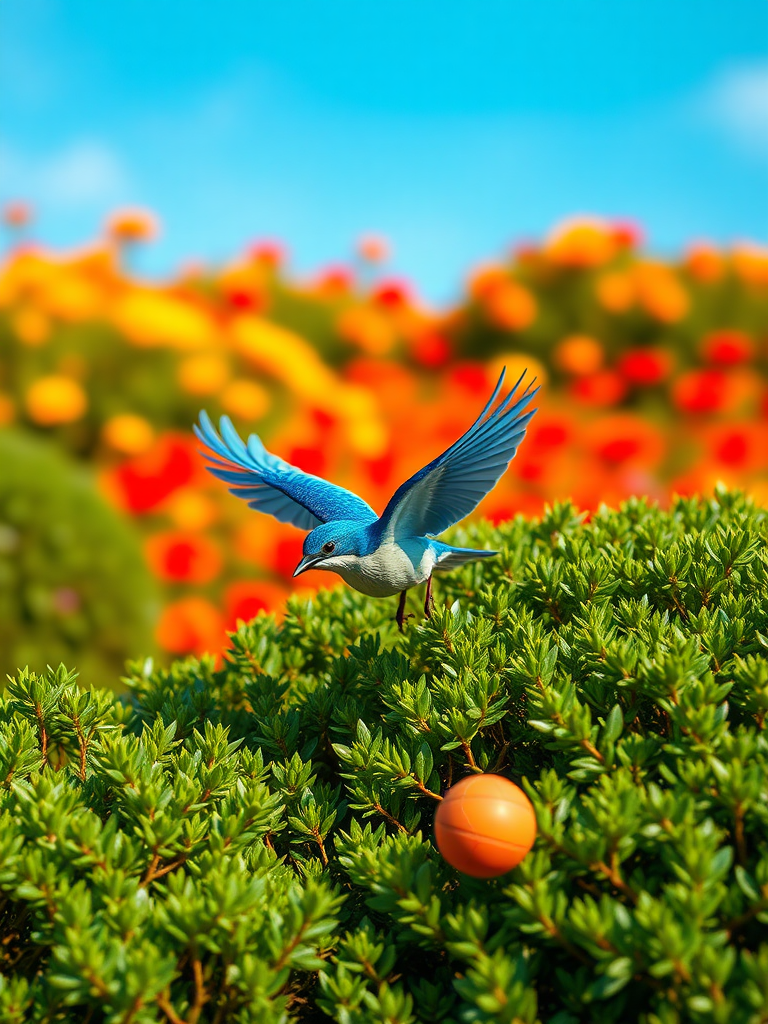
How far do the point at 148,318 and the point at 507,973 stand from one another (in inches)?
314

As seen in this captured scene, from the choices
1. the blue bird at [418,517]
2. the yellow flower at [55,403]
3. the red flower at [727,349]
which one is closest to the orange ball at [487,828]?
the blue bird at [418,517]

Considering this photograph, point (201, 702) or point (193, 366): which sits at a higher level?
point (193, 366)

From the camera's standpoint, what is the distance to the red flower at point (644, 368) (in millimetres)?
9805

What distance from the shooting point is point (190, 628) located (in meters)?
6.25

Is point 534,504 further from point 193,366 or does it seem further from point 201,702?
point 201,702

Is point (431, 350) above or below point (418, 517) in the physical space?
above

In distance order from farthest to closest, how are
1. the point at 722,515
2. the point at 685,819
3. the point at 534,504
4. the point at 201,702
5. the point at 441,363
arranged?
the point at 441,363 < the point at 534,504 < the point at 722,515 < the point at 201,702 < the point at 685,819

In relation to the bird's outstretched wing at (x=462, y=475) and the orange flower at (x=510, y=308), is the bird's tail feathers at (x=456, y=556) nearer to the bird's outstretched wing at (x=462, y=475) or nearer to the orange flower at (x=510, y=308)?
the bird's outstretched wing at (x=462, y=475)

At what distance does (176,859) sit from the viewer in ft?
6.38

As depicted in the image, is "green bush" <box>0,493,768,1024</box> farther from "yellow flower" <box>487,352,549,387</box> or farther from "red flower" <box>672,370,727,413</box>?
"yellow flower" <box>487,352,549,387</box>

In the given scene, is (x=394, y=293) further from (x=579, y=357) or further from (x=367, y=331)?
(x=579, y=357)

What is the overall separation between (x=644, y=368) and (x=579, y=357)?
913 millimetres

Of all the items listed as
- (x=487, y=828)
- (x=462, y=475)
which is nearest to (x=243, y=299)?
(x=462, y=475)

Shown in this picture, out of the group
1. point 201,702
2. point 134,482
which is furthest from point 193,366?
point 201,702
